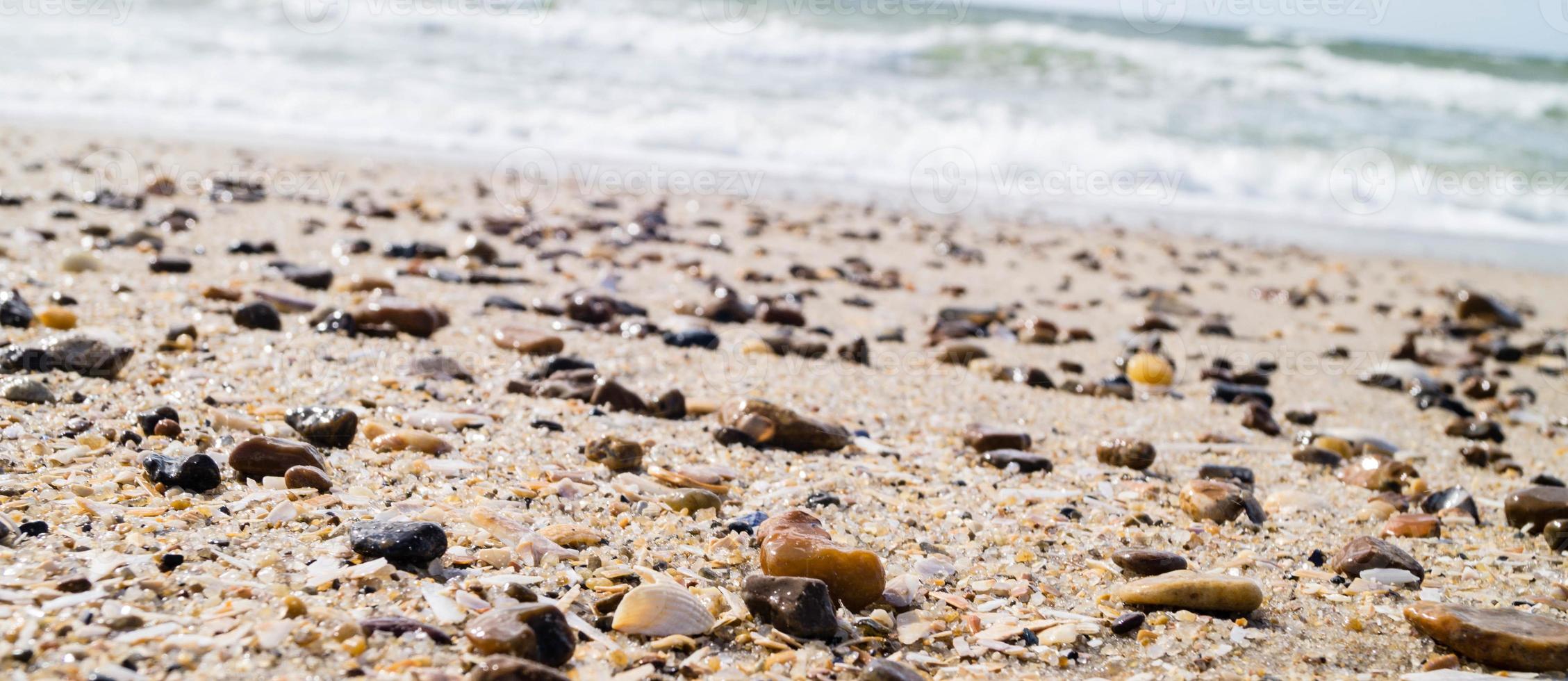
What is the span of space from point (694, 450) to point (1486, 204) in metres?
12.5

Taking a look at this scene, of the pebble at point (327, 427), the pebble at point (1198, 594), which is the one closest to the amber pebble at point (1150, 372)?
the pebble at point (1198, 594)

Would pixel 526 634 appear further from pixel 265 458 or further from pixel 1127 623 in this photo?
pixel 1127 623

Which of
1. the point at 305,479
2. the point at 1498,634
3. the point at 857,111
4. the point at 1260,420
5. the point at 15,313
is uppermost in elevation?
the point at 857,111

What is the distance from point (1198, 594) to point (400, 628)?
52.3 inches

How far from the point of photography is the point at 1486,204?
11.7m

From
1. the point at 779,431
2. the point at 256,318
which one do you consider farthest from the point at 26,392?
the point at 779,431

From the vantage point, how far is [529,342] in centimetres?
335

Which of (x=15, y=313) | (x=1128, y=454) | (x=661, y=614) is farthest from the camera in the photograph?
(x=15, y=313)

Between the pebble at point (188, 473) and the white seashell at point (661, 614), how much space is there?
836 millimetres

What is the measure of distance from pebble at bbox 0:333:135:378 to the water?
652 centimetres

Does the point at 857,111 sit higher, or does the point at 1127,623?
the point at 857,111

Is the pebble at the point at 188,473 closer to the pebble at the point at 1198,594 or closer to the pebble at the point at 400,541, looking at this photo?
the pebble at the point at 400,541

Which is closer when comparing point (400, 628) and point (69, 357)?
point (400, 628)

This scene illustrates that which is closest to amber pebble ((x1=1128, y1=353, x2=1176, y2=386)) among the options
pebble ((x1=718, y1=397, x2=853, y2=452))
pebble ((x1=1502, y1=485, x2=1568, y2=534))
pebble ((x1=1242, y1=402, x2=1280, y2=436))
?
pebble ((x1=1242, y1=402, x2=1280, y2=436))
